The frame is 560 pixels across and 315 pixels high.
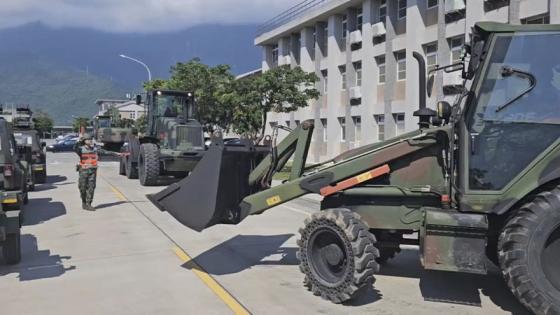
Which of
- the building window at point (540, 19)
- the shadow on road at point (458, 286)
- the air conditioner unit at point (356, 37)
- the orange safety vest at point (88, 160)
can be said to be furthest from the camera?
the air conditioner unit at point (356, 37)

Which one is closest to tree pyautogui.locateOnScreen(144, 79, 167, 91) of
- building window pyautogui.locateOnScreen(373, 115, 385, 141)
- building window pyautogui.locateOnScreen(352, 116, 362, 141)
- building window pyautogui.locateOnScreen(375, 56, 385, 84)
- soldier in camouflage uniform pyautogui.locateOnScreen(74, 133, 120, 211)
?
building window pyautogui.locateOnScreen(352, 116, 362, 141)

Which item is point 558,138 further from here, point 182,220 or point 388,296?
point 182,220

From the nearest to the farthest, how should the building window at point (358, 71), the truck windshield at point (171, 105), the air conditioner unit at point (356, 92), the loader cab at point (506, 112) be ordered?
the loader cab at point (506, 112) < the truck windshield at point (171, 105) < the air conditioner unit at point (356, 92) < the building window at point (358, 71)

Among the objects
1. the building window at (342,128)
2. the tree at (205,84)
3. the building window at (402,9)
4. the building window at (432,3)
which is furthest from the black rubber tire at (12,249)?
the building window at (342,128)

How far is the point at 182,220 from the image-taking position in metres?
7.15

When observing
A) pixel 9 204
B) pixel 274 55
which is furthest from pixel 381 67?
pixel 9 204

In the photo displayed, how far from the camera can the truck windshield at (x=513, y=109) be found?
211 inches

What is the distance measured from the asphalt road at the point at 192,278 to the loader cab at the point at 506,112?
1.40m

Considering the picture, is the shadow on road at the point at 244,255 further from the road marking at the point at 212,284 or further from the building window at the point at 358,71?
the building window at the point at 358,71

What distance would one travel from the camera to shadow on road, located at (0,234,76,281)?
7.27 meters

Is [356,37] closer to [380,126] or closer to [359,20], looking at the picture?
[359,20]

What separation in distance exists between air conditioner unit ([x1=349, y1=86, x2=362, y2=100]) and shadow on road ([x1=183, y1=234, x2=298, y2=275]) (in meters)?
24.2

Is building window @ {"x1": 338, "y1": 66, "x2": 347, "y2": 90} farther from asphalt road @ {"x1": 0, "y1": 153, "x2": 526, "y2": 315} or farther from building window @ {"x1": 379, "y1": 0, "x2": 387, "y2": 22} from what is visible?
asphalt road @ {"x1": 0, "y1": 153, "x2": 526, "y2": 315}

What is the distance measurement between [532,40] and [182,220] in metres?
4.50
